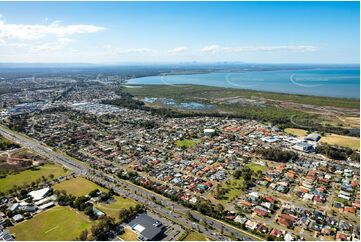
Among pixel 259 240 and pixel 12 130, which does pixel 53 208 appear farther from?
pixel 12 130

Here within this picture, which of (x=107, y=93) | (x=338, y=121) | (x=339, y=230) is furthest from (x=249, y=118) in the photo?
(x=107, y=93)

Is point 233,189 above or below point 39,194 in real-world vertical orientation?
below

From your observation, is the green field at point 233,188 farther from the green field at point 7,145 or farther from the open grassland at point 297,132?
the green field at point 7,145

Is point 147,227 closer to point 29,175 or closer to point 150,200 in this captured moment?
point 150,200

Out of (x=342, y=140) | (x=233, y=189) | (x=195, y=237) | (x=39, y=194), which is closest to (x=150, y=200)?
(x=195, y=237)

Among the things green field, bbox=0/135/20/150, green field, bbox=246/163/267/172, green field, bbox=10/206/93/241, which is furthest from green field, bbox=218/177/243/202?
green field, bbox=0/135/20/150

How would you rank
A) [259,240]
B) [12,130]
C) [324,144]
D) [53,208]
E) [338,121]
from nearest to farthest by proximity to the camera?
[259,240] < [53,208] < [324,144] < [12,130] < [338,121]

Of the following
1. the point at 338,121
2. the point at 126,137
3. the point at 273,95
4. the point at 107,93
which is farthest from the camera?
the point at 107,93

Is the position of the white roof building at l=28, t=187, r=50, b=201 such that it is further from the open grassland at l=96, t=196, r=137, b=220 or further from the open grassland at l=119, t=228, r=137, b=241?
the open grassland at l=119, t=228, r=137, b=241
